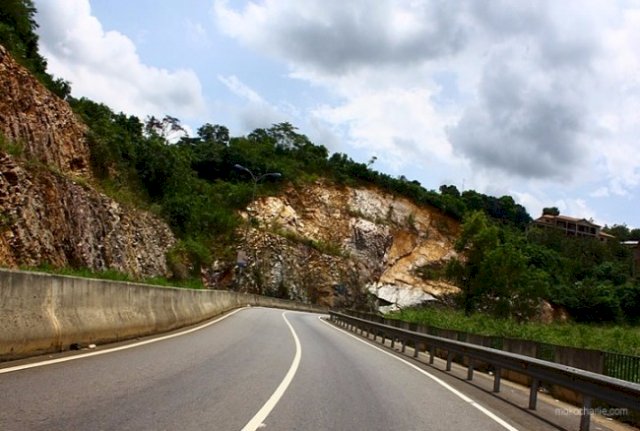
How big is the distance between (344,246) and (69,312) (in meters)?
75.9

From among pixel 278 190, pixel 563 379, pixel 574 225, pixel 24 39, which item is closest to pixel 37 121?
pixel 24 39

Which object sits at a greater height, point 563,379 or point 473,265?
point 473,265

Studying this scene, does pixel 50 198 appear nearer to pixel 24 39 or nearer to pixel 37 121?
pixel 37 121

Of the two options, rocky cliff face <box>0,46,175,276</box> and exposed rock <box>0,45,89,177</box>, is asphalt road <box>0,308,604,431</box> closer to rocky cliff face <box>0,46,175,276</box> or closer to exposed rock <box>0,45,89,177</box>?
rocky cliff face <box>0,46,175,276</box>

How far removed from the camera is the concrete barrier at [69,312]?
942 centimetres

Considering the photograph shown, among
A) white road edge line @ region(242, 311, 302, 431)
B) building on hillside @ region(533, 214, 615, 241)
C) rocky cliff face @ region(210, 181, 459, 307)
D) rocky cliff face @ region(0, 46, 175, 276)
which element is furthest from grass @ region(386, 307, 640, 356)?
building on hillside @ region(533, 214, 615, 241)

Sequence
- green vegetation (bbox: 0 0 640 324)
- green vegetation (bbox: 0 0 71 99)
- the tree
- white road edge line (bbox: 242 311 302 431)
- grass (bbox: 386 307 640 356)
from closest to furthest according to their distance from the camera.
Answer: white road edge line (bbox: 242 311 302 431), grass (bbox: 386 307 640 356), green vegetation (bbox: 0 0 71 99), green vegetation (bbox: 0 0 640 324), the tree

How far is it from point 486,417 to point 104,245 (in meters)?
31.0

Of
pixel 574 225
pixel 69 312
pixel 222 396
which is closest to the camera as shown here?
pixel 222 396

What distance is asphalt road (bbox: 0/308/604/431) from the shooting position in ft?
23.2

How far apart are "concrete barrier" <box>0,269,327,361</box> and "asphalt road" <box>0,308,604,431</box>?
59cm

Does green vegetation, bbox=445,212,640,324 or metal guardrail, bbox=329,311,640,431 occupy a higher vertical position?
green vegetation, bbox=445,212,640,324

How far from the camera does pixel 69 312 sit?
37.6 ft

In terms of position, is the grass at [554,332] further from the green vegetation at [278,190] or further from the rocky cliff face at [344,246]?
the rocky cliff face at [344,246]
